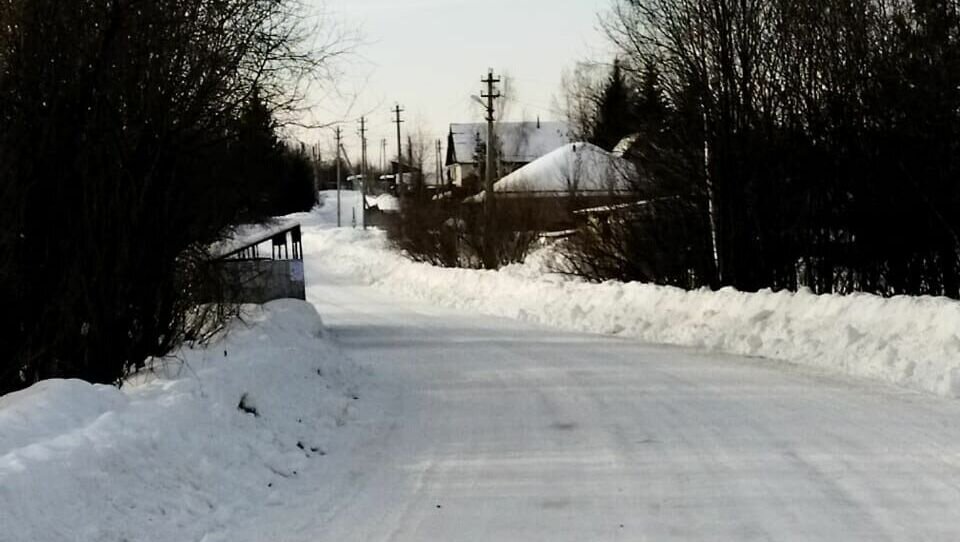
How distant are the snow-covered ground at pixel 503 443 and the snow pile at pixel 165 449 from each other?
2 centimetres

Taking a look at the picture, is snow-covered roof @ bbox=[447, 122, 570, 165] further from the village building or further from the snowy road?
the snowy road

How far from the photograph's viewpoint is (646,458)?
26.2 feet

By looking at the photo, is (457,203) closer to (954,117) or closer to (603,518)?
(954,117)

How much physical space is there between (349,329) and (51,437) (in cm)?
1536

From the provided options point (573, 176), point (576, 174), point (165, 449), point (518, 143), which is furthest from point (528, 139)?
point (165, 449)

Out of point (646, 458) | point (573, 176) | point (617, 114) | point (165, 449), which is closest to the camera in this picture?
point (165, 449)

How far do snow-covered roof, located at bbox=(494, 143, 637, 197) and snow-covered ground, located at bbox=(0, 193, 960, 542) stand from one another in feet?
32.6

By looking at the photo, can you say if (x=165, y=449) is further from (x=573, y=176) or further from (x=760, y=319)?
(x=573, y=176)

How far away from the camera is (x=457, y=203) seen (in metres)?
39.5

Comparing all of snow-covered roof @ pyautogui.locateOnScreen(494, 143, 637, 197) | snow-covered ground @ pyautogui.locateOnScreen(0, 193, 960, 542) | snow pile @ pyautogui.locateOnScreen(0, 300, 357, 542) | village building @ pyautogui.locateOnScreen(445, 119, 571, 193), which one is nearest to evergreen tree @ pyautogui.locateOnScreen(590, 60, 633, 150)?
snow-covered roof @ pyautogui.locateOnScreen(494, 143, 637, 197)

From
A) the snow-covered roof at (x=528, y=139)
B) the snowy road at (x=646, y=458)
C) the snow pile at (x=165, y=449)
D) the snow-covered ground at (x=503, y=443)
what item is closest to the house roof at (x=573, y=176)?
the snow-covered ground at (x=503, y=443)

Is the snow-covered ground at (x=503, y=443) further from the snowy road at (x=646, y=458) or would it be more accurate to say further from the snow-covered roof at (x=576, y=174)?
the snow-covered roof at (x=576, y=174)

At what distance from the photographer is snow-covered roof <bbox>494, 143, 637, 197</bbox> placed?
82.4ft

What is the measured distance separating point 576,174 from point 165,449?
36432 mm
